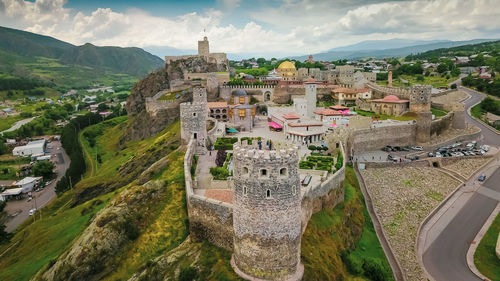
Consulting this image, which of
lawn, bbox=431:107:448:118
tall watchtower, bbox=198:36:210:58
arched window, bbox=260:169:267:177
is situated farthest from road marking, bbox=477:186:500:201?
tall watchtower, bbox=198:36:210:58

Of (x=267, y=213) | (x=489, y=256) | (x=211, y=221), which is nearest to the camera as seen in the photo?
(x=267, y=213)

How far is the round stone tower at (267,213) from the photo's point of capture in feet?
50.2

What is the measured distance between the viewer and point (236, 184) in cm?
1627

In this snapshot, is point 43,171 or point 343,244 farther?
point 43,171

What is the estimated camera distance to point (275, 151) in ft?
50.2

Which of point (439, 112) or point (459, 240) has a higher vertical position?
point (439, 112)

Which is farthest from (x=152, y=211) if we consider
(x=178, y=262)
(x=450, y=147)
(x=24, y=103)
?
(x=24, y=103)

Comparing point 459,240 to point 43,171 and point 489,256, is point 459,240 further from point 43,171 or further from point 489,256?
point 43,171

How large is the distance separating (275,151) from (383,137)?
34.1 metres

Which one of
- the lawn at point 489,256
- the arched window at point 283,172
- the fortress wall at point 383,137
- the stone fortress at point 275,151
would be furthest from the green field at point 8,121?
the lawn at point 489,256

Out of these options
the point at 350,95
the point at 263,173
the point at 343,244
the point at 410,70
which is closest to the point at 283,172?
the point at 263,173

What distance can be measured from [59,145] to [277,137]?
72.0m

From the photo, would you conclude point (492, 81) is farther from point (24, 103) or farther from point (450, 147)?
point (24, 103)

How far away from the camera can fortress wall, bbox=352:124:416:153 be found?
43125 mm
